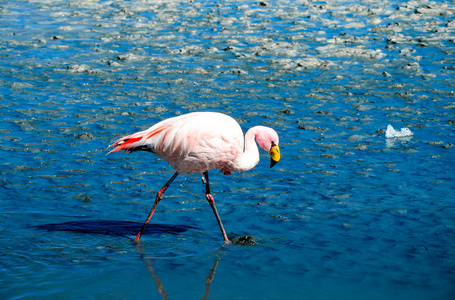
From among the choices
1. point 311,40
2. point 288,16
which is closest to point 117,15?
point 288,16

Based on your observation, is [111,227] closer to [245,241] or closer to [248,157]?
[245,241]

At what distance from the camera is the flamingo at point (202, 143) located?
5922mm

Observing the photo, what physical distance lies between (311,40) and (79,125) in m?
6.86

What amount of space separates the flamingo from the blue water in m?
0.58

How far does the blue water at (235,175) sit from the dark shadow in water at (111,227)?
0.09 feet

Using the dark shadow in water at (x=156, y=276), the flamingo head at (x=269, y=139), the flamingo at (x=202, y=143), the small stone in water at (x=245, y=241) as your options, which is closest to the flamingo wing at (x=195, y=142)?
the flamingo at (x=202, y=143)

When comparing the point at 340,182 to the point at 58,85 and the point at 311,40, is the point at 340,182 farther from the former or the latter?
the point at 311,40

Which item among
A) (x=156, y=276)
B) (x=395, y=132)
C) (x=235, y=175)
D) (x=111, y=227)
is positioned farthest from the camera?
(x=395, y=132)

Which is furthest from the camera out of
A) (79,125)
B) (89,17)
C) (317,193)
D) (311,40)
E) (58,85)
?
(89,17)

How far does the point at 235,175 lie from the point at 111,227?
1.97m

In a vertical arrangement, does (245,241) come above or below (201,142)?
below

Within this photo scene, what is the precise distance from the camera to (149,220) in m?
6.09

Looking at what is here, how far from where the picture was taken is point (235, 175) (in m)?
7.54

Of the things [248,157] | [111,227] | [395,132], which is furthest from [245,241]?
[395,132]
